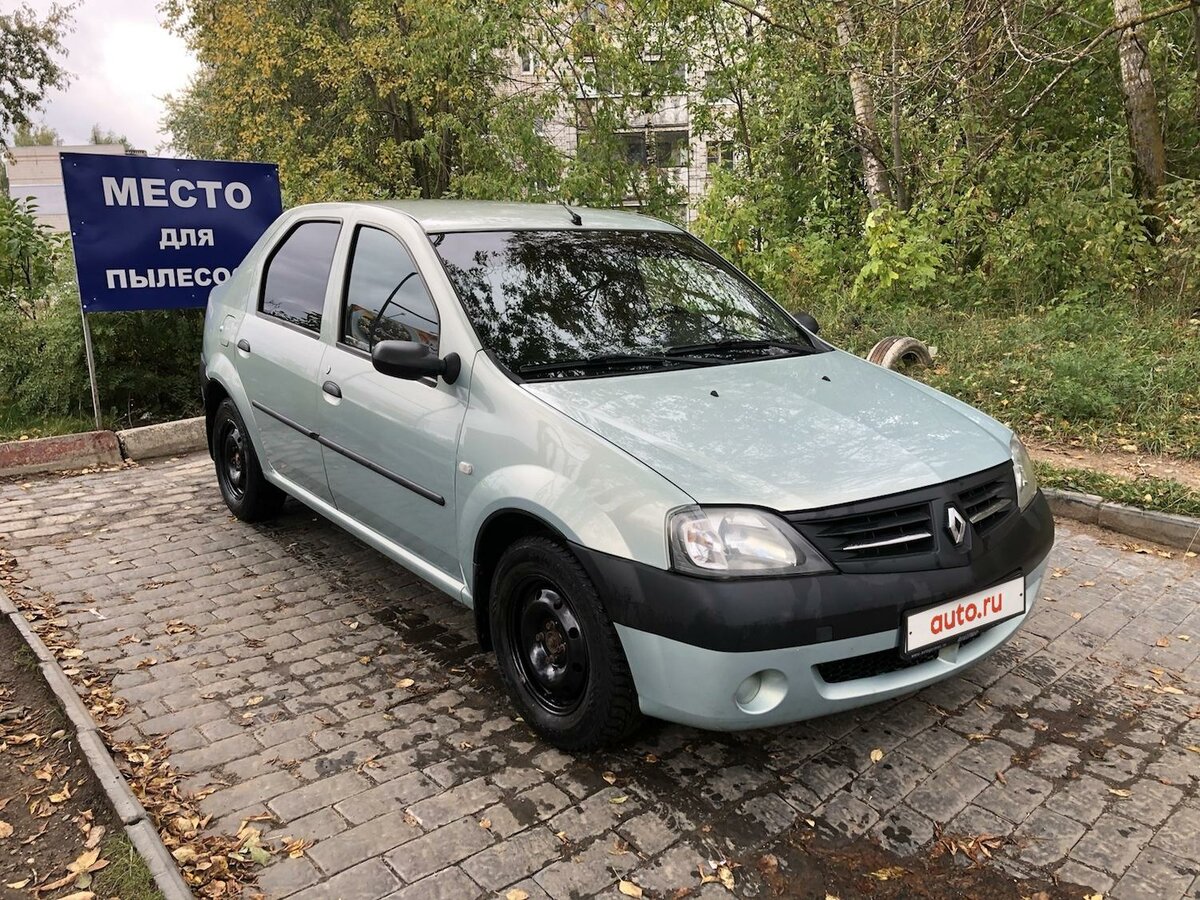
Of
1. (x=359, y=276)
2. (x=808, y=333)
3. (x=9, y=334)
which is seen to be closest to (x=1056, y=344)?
(x=808, y=333)

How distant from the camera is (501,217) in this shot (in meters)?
4.05

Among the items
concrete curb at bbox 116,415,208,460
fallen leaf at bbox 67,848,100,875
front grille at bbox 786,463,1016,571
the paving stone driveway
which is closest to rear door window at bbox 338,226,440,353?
the paving stone driveway

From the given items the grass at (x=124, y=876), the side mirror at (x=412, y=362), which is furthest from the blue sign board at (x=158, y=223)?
the grass at (x=124, y=876)

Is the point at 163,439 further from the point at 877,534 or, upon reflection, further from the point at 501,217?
the point at 877,534

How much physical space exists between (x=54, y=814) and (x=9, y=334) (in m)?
6.39

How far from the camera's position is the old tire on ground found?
24.8 ft

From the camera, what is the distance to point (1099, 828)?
2713 mm

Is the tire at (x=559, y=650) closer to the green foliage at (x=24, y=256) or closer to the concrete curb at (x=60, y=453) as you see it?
the concrete curb at (x=60, y=453)

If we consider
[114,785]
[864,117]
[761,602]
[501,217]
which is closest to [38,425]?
[501,217]

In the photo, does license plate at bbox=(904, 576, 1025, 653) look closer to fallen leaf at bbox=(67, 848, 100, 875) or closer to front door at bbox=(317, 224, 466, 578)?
front door at bbox=(317, 224, 466, 578)

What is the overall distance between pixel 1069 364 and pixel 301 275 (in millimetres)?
5921

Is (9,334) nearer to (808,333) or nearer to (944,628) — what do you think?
(808,333)

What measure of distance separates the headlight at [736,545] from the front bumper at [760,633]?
0.04 m

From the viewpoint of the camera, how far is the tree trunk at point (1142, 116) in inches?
400
